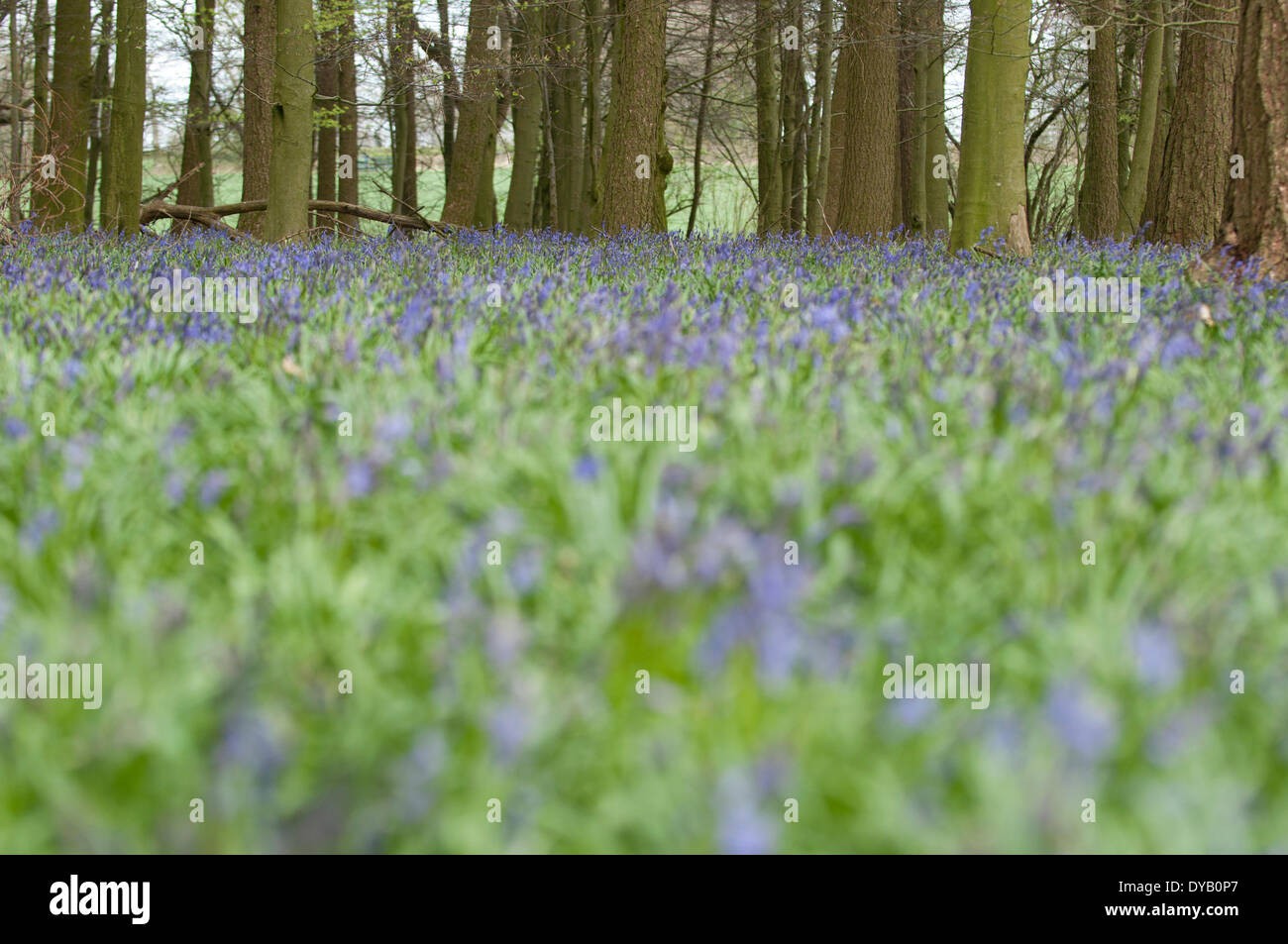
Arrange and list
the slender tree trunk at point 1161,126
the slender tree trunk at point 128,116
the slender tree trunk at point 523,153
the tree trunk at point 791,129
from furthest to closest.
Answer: the tree trunk at point 791,129
the slender tree trunk at point 523,153
the slender tree trunk at point 128,116
the slender tree trunk at point 1161,126

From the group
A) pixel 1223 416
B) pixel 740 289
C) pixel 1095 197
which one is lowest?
pixel 1223 416

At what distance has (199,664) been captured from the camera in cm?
189

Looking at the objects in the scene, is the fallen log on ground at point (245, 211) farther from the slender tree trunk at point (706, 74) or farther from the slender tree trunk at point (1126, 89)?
the slender tree trunk at point (1126, 89)

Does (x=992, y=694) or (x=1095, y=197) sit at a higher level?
(x=1095, y=197)

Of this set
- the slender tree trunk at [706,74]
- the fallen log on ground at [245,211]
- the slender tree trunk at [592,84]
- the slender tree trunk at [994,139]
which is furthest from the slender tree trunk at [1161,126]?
the fallen log on ground at [245,211]

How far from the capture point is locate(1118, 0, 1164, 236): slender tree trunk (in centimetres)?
1750

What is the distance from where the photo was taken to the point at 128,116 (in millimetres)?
13812

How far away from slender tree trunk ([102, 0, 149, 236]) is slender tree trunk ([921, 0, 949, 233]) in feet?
35.4

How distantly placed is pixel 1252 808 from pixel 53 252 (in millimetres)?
8265

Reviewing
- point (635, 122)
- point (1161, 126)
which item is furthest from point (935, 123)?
point (635, 122)

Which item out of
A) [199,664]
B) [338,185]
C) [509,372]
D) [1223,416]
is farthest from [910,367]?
[338,185]

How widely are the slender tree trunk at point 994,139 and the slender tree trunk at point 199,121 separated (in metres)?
14.9

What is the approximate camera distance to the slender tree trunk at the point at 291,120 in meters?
9.76
